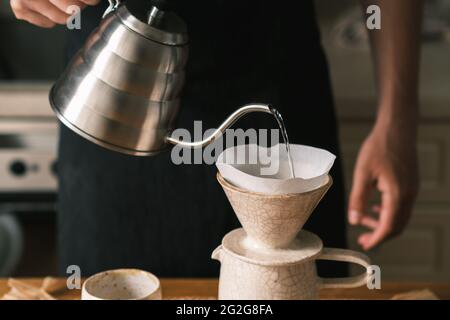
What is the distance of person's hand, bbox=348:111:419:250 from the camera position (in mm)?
842

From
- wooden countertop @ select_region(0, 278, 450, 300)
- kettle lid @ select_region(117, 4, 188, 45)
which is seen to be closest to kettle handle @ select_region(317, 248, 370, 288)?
wooden countertop @ select_region(0, 278, 450, 300)

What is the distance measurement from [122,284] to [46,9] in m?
0.28

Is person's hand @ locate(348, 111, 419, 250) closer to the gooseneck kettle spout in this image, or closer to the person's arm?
the person's arm

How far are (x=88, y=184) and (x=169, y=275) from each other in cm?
18

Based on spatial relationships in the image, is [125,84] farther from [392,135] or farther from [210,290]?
[392,135]

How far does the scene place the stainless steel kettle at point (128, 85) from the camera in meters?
0.55

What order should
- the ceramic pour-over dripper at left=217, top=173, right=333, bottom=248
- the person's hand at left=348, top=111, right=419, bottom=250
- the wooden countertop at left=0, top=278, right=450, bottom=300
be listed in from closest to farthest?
1. the ceramic pour-over dripper at left=217, top=173, right=333, bottom=248
2. the wooden countertop at left=0, top=278, right=450, bottom=300
3. the person's hand at left=348, top=111, right=419, bottom=250

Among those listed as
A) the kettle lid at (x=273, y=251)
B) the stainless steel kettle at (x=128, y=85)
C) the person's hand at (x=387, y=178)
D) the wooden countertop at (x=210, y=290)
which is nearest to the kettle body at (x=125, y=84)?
the stainless steel kettle at (x=128, y=85)

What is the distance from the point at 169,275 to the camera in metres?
0.97

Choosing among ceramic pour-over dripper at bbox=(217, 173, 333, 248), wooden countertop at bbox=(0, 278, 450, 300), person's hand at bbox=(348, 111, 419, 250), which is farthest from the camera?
person's hand at bbox=(348, 111, 419, 250)

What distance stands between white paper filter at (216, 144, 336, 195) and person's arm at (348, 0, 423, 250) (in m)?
0.27

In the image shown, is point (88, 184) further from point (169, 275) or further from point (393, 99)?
point (393, 99)

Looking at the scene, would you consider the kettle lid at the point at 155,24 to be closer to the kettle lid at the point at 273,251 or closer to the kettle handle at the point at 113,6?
the kettle handle at the point at 113,6
